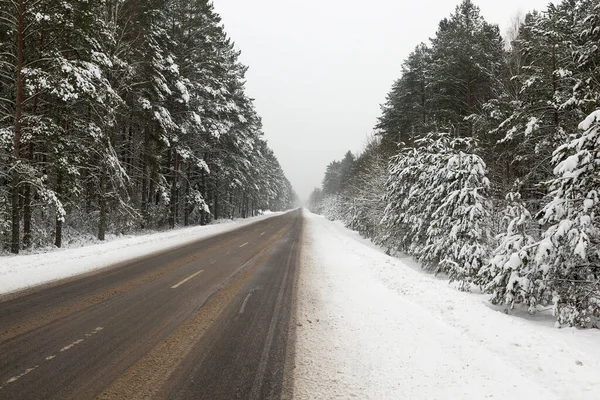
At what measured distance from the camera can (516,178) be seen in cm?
1293

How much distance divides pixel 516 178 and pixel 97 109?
19059mm

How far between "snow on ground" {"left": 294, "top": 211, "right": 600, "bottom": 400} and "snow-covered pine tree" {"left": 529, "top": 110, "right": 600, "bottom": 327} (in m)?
0.54

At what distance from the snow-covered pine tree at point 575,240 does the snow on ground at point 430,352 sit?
0.54 meters

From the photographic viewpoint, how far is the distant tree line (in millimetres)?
5852

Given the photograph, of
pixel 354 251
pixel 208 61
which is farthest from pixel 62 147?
pixel 208 61

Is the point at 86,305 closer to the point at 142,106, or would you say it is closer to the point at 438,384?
the point at 438,384

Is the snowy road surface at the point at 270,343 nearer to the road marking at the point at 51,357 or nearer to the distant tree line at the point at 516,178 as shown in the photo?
the road marking at the point at 51,357

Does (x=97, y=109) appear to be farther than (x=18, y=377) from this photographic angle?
Yes

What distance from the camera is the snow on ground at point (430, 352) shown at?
3488 millimetres

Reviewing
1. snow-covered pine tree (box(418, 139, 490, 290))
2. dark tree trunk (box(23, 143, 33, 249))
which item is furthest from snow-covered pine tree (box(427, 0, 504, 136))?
dark tree trunk (box(23, 143, 33, 249))

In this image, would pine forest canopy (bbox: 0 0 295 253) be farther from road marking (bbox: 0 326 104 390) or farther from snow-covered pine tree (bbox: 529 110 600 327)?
snow-covered pine tree (bbox: 529 110 600 327)

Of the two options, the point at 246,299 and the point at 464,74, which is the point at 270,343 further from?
the point at 464,74

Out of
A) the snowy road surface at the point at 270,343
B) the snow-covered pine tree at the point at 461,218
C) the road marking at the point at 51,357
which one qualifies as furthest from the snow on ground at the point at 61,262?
the snow-covered pine tree at the point at 461,218

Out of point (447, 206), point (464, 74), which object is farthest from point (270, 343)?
point (464, 74)
